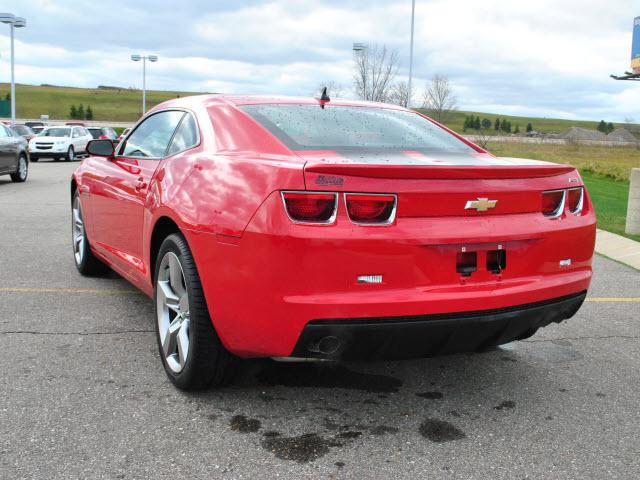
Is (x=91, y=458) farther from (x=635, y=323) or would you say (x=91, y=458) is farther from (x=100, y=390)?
(x=635, y=323)

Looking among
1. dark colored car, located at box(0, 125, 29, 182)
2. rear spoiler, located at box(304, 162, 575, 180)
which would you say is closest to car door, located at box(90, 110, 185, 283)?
rear spoiler, located at box(304, 162, 575, 180)

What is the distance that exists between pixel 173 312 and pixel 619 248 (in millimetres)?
6547

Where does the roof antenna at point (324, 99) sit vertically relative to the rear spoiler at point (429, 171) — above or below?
above

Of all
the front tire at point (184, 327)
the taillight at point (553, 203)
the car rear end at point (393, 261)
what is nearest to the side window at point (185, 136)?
the front tire at point (184, 327)

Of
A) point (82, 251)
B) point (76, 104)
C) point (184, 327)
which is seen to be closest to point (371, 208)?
point (184, 327)

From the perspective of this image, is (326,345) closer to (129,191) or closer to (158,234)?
(158,234)

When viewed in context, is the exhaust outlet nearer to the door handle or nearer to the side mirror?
the door handle

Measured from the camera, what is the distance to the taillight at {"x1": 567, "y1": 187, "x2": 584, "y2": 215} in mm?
3725

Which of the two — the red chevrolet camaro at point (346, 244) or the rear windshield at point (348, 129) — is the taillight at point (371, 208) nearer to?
the red chevrolet camaro at point (346, 244)

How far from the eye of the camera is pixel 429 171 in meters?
3.19

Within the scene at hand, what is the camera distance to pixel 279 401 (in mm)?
3629

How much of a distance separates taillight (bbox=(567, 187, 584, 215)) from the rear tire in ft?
13.2

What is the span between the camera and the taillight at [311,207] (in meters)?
3.05

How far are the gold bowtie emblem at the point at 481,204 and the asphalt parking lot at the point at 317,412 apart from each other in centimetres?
102
